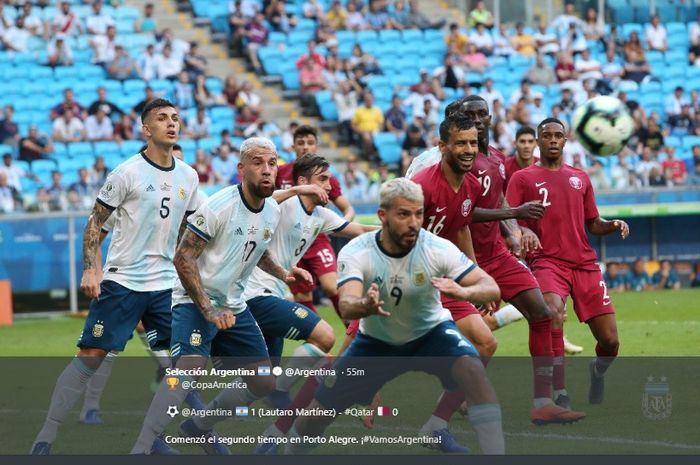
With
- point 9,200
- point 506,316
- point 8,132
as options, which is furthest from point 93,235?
point 8,132

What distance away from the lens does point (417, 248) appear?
7.66 meters

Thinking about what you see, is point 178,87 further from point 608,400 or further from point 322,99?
point 608,400

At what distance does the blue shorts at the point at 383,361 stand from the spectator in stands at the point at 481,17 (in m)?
23.2

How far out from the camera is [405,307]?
7.79 m

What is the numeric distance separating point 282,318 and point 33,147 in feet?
45.8

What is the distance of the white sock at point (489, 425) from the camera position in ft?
24.4

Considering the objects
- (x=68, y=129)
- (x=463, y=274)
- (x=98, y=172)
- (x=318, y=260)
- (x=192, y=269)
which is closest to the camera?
(x=463, y=274)

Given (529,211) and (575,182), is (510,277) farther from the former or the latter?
(575,182)

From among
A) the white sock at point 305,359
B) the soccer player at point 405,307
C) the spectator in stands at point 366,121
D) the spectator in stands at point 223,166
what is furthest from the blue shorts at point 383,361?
the spectator in stands at point 366,121

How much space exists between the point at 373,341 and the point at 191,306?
143 cm

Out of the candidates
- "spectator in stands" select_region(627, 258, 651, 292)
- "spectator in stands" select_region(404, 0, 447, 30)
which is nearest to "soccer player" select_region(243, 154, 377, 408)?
"spectator in stands" select_region(627, 258, 651, 292)

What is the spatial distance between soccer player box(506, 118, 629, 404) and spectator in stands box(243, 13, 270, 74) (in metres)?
17.4

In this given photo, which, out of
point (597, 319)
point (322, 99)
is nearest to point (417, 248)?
point (597, 319)
